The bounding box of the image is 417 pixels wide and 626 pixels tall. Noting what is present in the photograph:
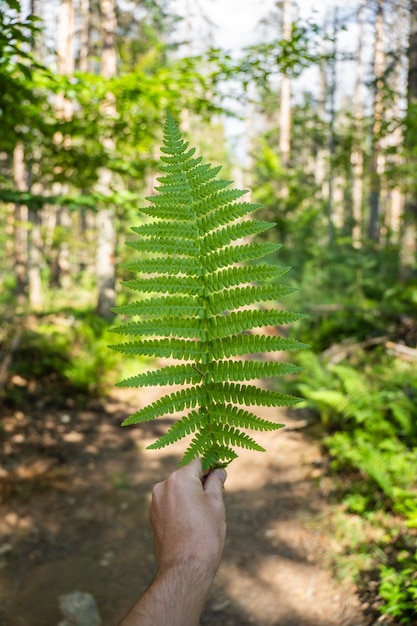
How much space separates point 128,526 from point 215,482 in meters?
4.58

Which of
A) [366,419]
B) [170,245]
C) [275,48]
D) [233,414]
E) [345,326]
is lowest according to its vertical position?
[366,419]

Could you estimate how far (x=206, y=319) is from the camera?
160cm

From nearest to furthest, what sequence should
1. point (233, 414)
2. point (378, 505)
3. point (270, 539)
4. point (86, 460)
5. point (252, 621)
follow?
point (233, 414) < point (252, 621) < point (378, 505) < point (270, 539) < point (86, 460)

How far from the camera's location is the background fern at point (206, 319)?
1547mm

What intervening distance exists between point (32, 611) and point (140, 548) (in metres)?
1.33

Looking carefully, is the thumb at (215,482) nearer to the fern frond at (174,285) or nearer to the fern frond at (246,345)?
the fern frond at (246,345)

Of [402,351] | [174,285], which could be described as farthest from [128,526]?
[402,351]

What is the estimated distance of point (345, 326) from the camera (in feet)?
32.2

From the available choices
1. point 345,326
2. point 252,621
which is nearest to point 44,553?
point 252,621

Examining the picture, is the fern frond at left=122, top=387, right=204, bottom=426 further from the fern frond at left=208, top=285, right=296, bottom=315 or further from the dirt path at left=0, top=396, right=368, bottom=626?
the dirt path at left=0, top=396, right=368, bottom=626

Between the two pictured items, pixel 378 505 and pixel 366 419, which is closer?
pixel 378 505

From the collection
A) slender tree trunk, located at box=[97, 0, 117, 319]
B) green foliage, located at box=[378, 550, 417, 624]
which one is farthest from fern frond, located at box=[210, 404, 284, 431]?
slender tree trunk, located at box=[97, 0, 117, 319]

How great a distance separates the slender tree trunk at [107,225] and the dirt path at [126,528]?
411 cm

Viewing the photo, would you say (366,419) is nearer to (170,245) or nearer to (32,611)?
(32,611)
